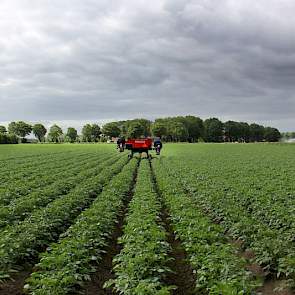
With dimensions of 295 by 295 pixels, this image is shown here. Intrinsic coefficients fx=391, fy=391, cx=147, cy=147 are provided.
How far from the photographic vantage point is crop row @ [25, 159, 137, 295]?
21.4ft

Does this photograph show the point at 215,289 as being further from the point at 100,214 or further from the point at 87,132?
the point at 87,132

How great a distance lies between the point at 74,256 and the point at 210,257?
2710 mm

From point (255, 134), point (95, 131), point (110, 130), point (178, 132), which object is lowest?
→ point (255, 134)

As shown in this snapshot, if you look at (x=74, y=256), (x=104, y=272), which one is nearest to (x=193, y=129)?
(x=104, y=272)

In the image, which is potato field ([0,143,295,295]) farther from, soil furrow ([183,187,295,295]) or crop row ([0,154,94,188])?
crop row ([0,154,94,188])

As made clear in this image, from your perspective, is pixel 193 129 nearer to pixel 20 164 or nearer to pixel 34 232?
pixel 20 164

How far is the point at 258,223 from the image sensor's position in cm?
1136

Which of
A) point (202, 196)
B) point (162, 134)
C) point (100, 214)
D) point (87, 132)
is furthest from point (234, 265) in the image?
point (87, 132)

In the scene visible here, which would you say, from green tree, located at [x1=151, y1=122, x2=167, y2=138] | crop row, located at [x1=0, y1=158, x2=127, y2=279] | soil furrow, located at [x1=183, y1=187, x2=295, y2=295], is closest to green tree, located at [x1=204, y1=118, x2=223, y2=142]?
green tree, located at [x1=151, y1=122, x2=167, y2=138]

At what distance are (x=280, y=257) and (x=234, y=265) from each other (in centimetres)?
146

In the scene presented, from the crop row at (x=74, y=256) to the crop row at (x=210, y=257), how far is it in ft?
6.54

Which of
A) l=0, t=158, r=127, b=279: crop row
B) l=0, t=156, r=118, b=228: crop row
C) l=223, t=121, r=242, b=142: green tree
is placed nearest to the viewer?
l=0, t=158, r=127, b=279: crop row

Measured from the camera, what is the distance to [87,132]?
197 meters

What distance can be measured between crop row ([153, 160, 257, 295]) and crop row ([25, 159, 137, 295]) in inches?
78.4
